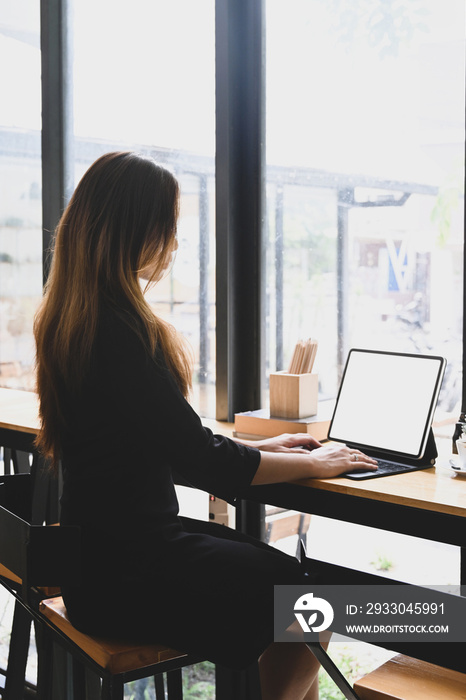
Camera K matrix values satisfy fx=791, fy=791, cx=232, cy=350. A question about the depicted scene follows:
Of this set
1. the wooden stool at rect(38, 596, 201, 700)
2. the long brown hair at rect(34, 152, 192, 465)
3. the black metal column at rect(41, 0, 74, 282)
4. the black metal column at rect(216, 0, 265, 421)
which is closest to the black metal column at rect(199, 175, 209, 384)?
the black metal column at rect(216, 0, 265, 421)

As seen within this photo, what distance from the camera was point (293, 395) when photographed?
2.19 meters

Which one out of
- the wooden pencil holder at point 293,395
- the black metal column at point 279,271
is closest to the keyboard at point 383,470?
the wooden pencil holder at point 293,395

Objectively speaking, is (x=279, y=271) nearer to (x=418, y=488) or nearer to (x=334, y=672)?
(x=418, y=488)

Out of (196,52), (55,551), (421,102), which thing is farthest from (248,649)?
(196,52)

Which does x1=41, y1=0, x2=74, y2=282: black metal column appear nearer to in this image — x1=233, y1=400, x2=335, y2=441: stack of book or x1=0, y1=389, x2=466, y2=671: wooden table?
x1=233, y1=400, x2=335, y2=441: stack of book

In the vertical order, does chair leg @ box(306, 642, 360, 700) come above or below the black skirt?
below

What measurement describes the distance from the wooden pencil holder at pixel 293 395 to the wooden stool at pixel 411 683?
80cm

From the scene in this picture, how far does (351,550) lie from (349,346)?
1.99 ft

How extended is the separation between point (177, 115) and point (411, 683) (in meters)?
2.09

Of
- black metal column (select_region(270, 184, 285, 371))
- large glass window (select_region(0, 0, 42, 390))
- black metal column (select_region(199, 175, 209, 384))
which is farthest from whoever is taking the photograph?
large glass window (select_region(0, 0, 42, 390))

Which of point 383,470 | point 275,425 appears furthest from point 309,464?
point 275,425

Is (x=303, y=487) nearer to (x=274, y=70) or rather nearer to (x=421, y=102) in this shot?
(x=421, y=102)

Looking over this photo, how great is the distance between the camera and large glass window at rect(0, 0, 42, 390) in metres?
3.47

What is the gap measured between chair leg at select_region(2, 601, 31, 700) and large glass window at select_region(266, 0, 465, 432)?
1.09m
